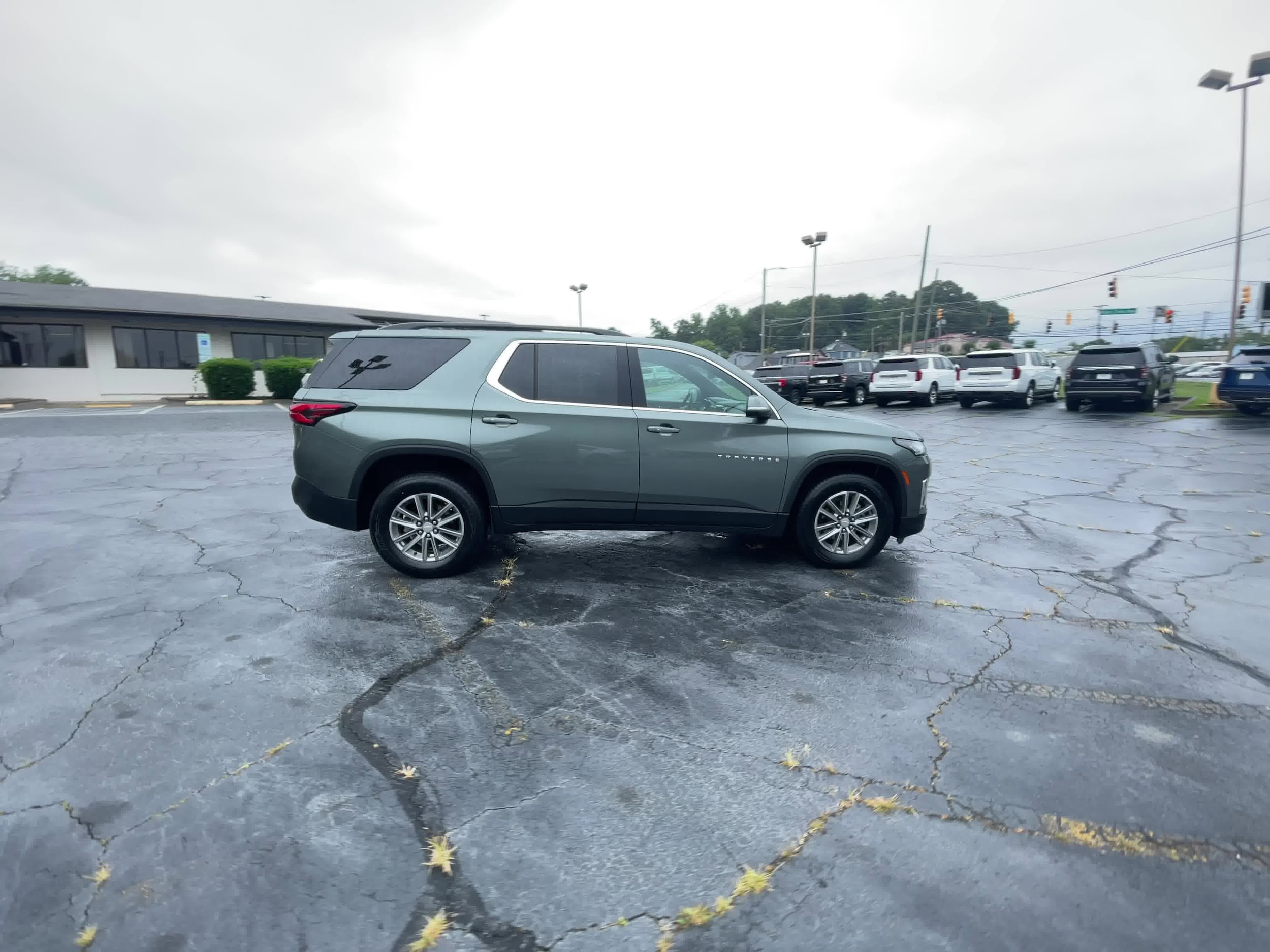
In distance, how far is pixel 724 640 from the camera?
13.6ft

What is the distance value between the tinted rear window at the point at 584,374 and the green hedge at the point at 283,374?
77.7 ft

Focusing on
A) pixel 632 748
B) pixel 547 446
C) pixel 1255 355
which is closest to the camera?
pixel 632 748

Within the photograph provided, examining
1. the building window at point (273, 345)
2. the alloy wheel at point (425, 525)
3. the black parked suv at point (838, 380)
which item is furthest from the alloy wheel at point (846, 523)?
the building window at point (273, 345)

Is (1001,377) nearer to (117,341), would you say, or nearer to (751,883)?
(751,883)

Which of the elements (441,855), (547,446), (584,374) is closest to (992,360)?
(584,374)

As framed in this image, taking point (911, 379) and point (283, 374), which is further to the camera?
point (283, 374)

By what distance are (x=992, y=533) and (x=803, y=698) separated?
4265 millimetres

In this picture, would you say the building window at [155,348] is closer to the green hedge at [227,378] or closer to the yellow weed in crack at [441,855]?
the green hedge at [227,378]

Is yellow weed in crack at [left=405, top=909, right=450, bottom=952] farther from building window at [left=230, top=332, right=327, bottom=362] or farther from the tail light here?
building window at [left=230, top=332, right=327, bottom=362]

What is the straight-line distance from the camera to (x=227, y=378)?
2530 cm

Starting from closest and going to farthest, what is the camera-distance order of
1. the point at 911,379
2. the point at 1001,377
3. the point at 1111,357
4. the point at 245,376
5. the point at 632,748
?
the point at 632,748, the point at 1111,357, the point at 1001,377, the point at 911,379, the point at 245,376

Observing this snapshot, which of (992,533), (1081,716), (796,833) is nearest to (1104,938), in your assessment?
(796,833)

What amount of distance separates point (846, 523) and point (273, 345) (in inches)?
1220

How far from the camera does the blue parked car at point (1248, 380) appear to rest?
637 inches
